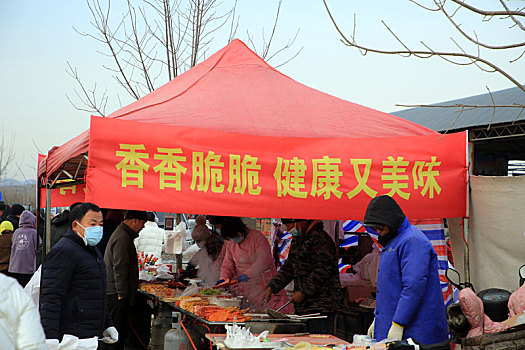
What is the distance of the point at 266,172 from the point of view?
578 cm

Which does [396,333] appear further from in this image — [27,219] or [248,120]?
[27,219]

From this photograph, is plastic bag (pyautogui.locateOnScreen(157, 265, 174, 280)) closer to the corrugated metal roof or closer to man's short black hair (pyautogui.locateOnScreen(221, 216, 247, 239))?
man's short black hair (pyautogui.locateOnScreen(221, 216, 247, 239))

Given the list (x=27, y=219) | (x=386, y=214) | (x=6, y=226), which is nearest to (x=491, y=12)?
(x=386, y=214)

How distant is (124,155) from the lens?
529cm

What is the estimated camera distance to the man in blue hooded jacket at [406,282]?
436cm

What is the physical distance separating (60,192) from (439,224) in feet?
22.8

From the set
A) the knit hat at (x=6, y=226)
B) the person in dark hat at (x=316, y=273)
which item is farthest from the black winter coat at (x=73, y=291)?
the knit hat at (x=6, y=226)

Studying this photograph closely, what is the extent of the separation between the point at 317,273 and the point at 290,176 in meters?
1.24

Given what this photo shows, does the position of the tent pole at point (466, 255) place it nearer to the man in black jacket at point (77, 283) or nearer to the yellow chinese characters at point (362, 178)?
the yellow chinese characters at point (362, 178)

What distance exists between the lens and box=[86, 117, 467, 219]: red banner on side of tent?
527 centimetres

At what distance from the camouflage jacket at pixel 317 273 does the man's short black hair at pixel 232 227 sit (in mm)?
1183

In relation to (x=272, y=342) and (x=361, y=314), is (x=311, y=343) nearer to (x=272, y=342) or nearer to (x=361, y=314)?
(x=272, y=342)

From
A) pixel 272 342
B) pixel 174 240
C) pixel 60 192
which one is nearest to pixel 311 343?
pixel 272 342

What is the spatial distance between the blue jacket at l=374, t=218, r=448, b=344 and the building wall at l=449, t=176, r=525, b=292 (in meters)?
1.99
